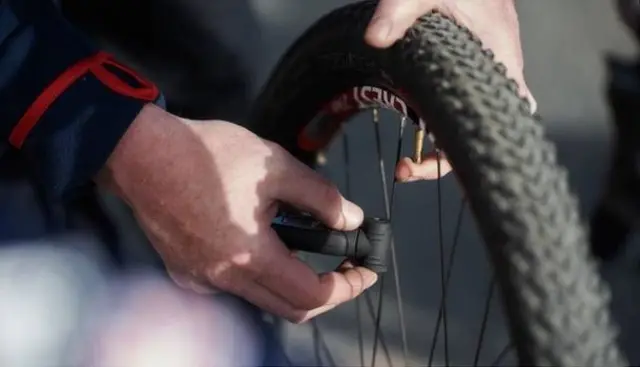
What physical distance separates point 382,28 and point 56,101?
0.19 metres

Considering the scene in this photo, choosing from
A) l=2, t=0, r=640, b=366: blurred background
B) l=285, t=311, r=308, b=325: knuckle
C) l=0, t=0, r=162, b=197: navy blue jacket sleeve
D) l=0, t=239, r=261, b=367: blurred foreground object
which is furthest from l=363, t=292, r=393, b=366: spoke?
l=0, t=0, r=162, b=197: navy blue jacket sleeve

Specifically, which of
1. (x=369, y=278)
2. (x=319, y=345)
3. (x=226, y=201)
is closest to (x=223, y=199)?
(x=226, y=201)

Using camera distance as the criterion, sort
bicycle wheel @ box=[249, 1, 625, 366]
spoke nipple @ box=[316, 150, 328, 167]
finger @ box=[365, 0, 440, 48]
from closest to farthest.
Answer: bicycle wheel @ box=[249, 1, 625, 366]
finger @ box=[365, 0, 440, 48]
spoke nipple @ box=[316, 150, 328, 167]

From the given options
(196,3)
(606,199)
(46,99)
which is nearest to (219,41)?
(196,3)

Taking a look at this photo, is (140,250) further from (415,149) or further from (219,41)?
(415,149)

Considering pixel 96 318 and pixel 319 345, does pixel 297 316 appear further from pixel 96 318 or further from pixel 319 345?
pixel 319 345

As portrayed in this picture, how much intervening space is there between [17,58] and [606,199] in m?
0.68

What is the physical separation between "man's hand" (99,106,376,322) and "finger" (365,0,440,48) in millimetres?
96

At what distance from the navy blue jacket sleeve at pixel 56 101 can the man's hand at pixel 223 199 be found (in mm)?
13

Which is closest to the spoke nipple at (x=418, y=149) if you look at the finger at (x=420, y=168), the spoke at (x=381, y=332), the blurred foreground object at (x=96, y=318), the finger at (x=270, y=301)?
the finger at (x=420, y=168)

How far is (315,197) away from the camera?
0.53 meters

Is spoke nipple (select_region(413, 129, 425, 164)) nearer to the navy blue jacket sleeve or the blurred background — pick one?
the navy blue jacket sleeve

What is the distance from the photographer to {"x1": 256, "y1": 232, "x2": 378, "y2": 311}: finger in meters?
0.53

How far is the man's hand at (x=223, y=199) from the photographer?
0.52 m
